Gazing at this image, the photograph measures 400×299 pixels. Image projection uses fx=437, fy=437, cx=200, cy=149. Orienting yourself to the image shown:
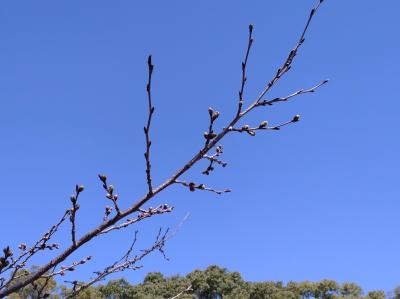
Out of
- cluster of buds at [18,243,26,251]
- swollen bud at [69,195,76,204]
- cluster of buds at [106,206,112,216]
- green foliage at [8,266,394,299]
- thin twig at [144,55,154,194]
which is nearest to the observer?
thin twig at [144,55,154,194]

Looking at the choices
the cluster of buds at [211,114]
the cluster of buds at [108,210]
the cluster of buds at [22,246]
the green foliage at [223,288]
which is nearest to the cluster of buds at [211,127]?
the cluster of buds at [211,114]

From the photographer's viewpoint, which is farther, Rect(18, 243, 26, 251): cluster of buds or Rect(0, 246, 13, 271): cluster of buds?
Rect(18, 243, 26, 251): cluster of buds

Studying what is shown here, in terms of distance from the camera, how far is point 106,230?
2.18 m

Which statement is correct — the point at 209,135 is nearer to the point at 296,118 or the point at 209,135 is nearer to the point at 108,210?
the point at 296,118

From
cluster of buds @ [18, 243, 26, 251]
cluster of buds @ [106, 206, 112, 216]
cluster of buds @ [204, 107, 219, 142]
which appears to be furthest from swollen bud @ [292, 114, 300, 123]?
cluster of buds @ [18, 243, 26, 251]

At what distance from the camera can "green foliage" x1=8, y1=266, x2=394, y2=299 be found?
53.2 metres

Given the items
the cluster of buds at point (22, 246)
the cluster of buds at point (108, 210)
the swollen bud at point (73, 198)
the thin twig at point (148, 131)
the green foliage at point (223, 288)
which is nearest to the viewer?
the thin twig at point (148, 131)

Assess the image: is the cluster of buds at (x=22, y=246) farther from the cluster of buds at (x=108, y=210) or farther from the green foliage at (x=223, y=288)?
the green foliage at (x=223, y=288)

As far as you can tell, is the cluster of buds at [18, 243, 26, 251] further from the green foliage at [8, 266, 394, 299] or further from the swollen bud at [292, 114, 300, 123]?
the green foliage at [8, 266, 394, 299]

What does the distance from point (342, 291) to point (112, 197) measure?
209ft

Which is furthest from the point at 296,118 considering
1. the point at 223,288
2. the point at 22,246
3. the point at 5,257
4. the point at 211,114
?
the point at 223,288

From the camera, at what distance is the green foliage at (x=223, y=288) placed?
53156mm

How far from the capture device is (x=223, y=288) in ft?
182

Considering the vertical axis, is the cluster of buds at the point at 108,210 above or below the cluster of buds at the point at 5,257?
above
